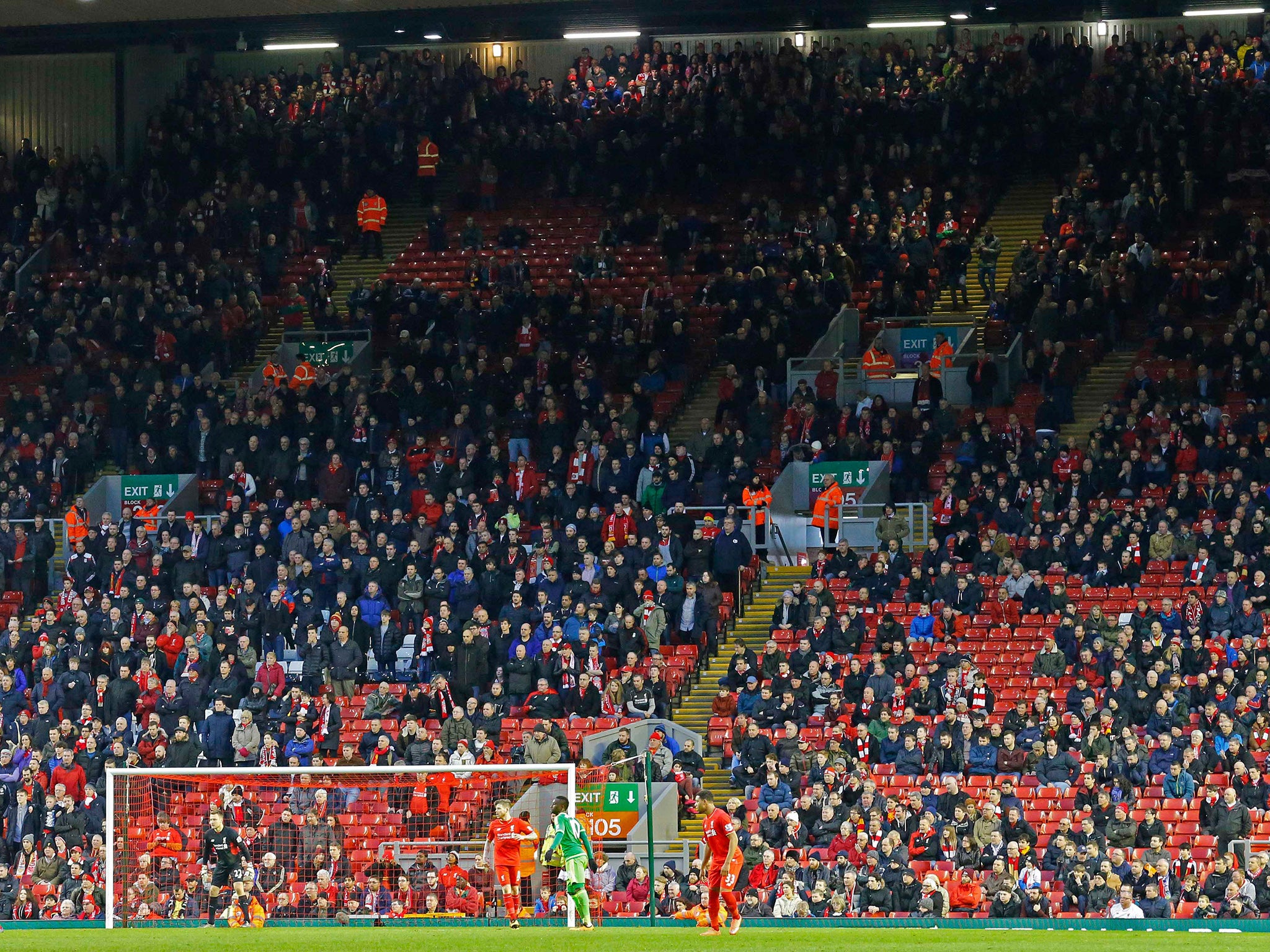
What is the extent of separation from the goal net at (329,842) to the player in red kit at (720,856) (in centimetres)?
375

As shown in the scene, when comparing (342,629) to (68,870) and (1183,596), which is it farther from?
(1183,596)

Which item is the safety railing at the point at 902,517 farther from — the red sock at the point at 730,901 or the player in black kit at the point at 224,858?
the red sock at the point at 730,901

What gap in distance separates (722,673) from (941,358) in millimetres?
9003

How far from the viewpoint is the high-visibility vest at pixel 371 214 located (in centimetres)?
4447

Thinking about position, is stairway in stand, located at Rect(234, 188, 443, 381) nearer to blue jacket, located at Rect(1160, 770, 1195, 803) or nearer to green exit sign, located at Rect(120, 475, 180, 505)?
green exit sign, located at Rect(120, 475, 180, 505)

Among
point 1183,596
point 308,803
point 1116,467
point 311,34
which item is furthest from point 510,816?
point 311,34

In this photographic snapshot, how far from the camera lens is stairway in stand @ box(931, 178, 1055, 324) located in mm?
39375

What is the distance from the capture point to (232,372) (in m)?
41.1

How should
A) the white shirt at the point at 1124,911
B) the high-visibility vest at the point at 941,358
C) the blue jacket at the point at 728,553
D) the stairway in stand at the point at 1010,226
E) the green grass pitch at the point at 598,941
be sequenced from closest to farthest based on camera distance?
the green grass pitch at the point at 598,941
the white shirt at the point at 1124,911
the blue jacket at the point at 728,553
the high-visibility vest at the point at 941,358
the stairway in stand at the point at 1010,226

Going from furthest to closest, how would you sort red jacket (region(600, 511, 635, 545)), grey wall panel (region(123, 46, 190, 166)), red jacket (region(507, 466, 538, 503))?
grey wall panel (region(123, 46, 190, 166)) < red jacket (region(507, 466, 538, 503)) < red jacket (region(600, 511, 635, 545))

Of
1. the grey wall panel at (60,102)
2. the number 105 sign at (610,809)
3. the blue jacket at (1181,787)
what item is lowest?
the number 105 sign at (610,809)

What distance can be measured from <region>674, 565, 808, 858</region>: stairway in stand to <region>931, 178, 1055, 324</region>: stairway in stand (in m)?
8.36

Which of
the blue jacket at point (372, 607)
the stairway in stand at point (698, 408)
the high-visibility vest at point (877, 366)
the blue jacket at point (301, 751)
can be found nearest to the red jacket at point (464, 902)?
the blue jacket at point (301, 751)

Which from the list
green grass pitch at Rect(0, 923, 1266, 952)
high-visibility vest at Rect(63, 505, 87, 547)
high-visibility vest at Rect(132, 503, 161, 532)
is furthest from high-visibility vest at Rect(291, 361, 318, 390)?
green grass pitch at Rect(0, 923, 1266, 952)
